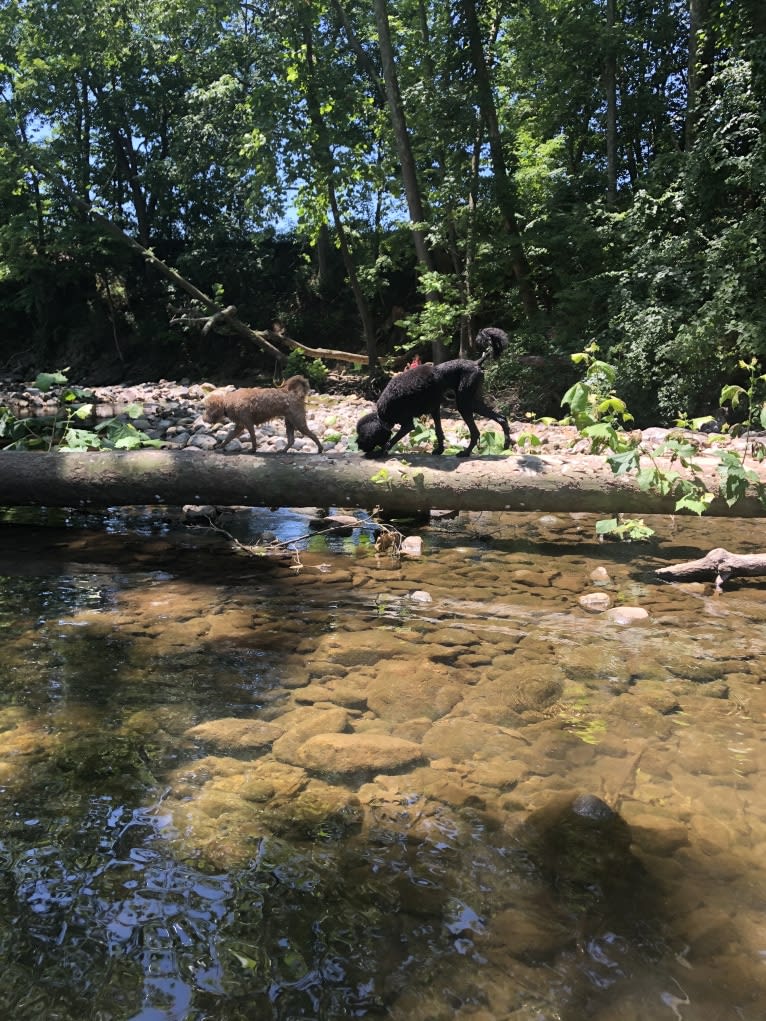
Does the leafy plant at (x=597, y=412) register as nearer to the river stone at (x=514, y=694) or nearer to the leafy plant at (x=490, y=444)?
the leafy plant at (x=490, y=444)

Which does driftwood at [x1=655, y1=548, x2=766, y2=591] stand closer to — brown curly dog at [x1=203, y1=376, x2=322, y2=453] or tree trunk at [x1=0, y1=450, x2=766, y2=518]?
tree trunk at [x1=0, y1=450, x2=766, y2=518]

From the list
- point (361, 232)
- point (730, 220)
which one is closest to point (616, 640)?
point (730, 220)

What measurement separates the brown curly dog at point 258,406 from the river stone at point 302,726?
4773 mm

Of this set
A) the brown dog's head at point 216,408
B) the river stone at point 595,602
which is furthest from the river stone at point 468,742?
the brown dog's head at point 216,408

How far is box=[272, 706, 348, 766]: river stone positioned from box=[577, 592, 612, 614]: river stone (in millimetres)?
2442

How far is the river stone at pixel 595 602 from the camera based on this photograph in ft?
16.8

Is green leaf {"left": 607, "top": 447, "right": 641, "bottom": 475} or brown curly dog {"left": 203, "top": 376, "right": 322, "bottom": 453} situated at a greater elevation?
brown curly dog {"left": 203, "top": 376, "right": 322, "bottom": 453}

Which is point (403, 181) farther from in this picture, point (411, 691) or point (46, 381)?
point (411, 691)

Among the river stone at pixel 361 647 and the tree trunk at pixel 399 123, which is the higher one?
the tree trunk at pixel 399 123

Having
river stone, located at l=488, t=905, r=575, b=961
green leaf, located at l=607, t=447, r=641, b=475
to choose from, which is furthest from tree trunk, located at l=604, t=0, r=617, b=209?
river stone, located at l=488, t=905, r=575, b=961

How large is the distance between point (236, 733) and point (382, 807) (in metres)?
0.95

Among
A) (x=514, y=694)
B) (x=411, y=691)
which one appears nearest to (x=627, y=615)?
(x=514, y=694)

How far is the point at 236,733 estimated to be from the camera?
11.0ft

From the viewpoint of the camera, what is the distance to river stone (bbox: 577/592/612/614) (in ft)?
16.8
